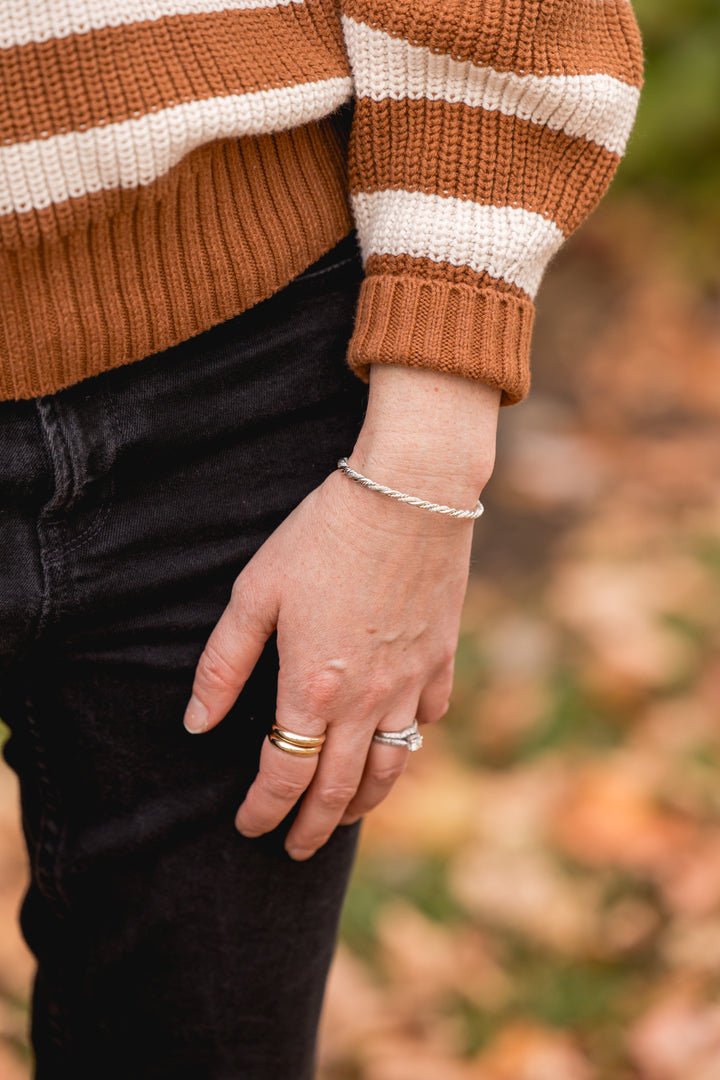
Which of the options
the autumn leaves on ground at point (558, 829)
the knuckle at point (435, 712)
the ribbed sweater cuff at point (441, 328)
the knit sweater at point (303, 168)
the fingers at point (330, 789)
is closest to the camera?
the knit sweater at point (303, 168)

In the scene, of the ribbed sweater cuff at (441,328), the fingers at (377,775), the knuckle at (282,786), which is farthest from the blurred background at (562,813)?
the ribbed sweater cuff at (441,328)

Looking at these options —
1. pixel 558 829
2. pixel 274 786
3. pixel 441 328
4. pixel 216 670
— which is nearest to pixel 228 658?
pixel 216 670

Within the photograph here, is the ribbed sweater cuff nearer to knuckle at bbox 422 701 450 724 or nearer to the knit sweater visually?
the knit sweater

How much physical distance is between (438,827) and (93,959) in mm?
1250

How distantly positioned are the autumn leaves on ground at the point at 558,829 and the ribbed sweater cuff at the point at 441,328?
4.49 ft

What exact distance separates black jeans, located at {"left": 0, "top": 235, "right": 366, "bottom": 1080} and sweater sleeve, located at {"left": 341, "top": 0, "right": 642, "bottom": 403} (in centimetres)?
11

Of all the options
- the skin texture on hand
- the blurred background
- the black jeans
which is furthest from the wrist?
the blurred background

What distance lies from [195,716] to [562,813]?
4.73ft

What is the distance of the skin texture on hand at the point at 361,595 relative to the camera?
927 mm

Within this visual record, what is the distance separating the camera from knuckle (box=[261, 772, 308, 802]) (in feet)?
3.33

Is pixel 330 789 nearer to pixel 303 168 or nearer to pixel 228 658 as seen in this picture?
pixel 228 658

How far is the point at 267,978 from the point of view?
1133 mm

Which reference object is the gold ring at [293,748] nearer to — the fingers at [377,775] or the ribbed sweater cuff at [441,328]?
the fingers at [377,775]

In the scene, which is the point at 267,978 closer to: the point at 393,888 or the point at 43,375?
the point at 43,375
